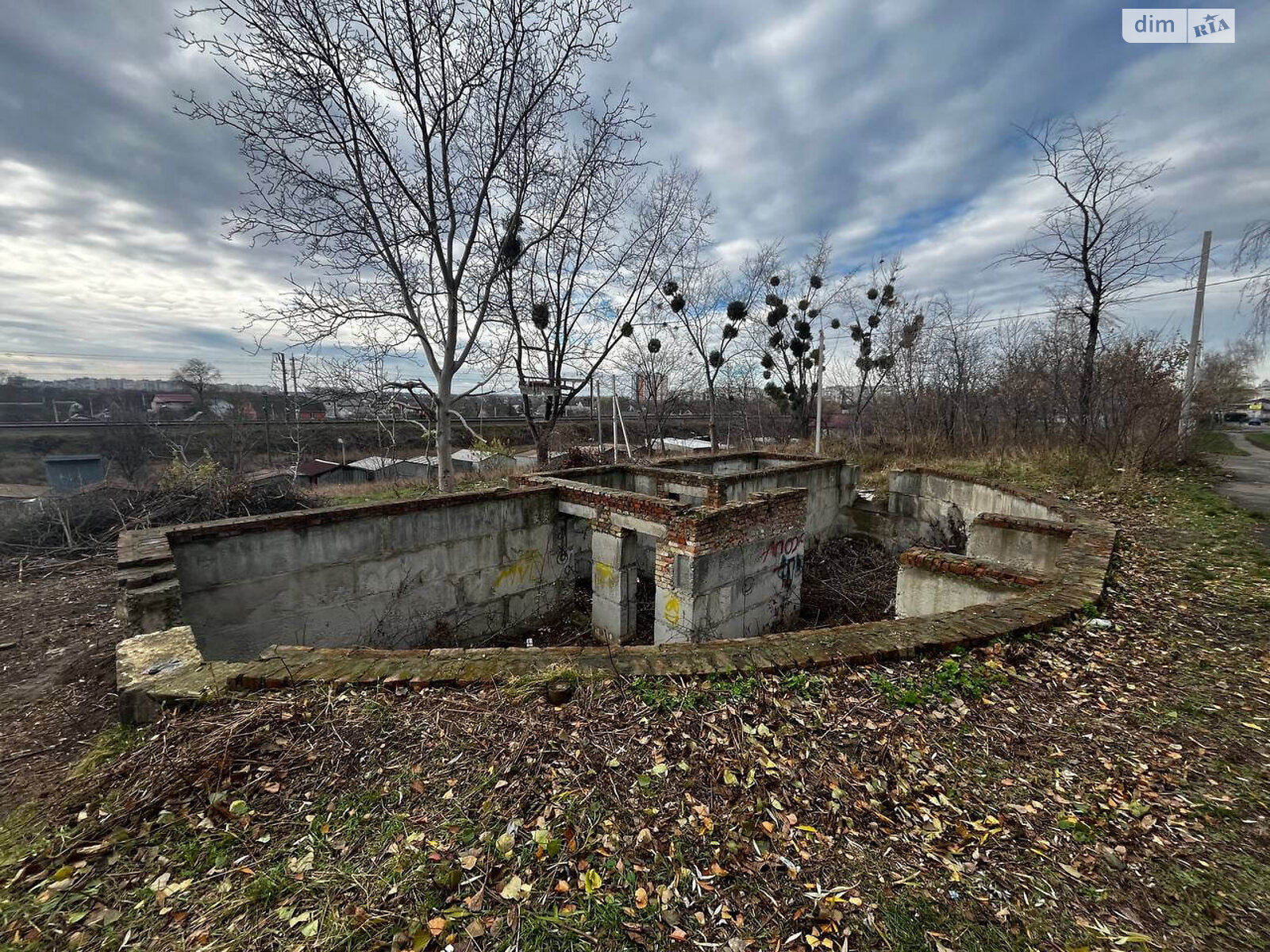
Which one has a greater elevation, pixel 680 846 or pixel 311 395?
pixel 311 395

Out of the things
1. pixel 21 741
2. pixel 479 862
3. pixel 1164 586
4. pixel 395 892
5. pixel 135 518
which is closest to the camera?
pixel 395 892

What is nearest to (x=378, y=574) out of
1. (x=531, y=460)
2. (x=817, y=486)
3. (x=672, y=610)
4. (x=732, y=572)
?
(x=672, y=610)

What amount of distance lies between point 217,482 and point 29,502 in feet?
10.4

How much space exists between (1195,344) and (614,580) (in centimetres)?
1326

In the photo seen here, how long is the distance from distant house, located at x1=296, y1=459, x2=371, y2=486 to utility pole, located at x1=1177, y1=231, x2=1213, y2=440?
25041mm

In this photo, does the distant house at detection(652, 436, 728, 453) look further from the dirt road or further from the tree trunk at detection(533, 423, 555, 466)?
the dirt road

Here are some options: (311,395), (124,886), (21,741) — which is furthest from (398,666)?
(311,395)

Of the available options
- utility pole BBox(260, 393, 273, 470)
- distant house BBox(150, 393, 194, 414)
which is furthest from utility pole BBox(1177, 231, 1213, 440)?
distant house BBox(150, 393, 194, 414)

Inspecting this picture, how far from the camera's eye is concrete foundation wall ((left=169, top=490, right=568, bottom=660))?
16.6 ft

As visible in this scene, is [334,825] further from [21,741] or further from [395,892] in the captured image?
[21,741]

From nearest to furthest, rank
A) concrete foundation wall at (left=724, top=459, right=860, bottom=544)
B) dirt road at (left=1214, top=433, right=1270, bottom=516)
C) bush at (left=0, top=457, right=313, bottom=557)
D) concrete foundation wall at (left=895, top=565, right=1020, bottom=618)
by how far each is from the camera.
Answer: concrete foundation wall at (left=895, top=565, right=1020, bottom=618), bush at (left=0, top=457, right=313, bottom=557), dirt road at (left=1214, top=433, right=1270, bottom=516), concrete foundation wall at (left=724, top=459, right=860, bottom=544)

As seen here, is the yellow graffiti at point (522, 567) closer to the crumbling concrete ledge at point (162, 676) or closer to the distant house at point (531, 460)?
the crumbling concrete ledge at point (162, 676)

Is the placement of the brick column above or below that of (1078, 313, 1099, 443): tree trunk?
below

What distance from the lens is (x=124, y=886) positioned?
1729 mm
